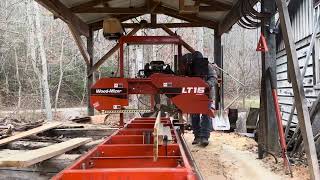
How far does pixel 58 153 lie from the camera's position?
5.27 meters

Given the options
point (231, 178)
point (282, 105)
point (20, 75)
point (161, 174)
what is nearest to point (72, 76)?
point (20, 75)

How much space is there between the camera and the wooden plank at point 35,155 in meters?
4.26

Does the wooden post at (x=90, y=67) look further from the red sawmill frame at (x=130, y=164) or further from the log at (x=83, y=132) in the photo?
the red sawmill frame at (x=130, y=164)

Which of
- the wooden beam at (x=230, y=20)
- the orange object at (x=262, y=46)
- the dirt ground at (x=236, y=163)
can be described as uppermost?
the wooden beam at (x=230, y=20)

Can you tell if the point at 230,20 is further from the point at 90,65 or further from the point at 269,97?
the point at 90,65

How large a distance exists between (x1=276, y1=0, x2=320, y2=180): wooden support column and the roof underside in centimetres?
321

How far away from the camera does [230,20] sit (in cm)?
1020

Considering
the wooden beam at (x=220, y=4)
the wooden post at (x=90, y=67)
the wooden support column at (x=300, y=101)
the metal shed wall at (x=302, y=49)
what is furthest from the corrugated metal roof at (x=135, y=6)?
the wooden support column at (x=300, y=101)

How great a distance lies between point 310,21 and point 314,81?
4.37ft

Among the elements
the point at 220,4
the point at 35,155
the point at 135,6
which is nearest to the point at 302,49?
the point at 220,4

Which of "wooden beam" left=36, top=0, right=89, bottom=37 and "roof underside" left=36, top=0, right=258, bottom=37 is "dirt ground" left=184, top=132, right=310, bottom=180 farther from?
"wooden beam" left=36, top=0, right=89, bottom=37

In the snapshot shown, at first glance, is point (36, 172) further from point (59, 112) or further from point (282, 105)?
point (59, 112)

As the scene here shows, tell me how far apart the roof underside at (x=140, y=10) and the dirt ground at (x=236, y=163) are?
2.75 metres

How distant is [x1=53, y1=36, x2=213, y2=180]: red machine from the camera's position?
9.98 feet
